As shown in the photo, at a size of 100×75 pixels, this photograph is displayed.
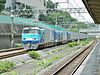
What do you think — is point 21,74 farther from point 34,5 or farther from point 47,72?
point 34,5

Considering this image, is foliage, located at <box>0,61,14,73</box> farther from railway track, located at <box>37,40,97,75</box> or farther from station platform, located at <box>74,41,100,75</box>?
station platform, located at <box>74,41,100,75</box>

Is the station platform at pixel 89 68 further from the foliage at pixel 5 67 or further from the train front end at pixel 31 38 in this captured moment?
the train front end at pixel 31 38

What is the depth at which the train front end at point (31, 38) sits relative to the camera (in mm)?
37625

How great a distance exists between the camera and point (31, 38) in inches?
1496

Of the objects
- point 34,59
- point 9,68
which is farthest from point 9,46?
point 9,68

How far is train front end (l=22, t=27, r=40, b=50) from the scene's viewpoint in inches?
1481

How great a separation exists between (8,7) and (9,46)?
57.9m

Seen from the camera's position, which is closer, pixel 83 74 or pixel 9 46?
pixel 83 74

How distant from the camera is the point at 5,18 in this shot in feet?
148

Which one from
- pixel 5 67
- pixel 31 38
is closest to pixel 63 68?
pixel 5 67

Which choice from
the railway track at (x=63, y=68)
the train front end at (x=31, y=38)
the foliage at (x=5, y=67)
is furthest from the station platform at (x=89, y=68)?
the train front end at (x=31, y=38)

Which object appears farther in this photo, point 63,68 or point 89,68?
point 63,68

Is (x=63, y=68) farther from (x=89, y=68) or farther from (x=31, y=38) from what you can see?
(x=31, y=38)

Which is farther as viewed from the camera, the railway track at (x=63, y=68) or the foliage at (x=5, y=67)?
the foliage at (x=5, y=67)
